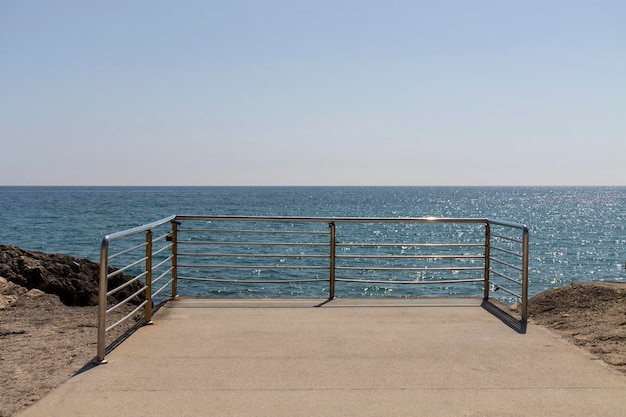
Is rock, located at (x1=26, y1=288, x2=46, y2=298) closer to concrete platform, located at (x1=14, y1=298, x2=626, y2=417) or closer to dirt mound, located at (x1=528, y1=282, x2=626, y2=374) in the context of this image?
concrete platform, located at (x1=14, y1=298, x2=626, y2=417)

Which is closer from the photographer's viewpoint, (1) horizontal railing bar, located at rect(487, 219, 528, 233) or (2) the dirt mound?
(2) the dirt mound

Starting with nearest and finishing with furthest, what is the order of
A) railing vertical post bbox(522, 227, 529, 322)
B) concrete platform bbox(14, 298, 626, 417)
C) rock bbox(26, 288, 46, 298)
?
concrete platform bbox(14, 298, 626, 417) → railing vertical post bbox(522, 227, 529, 322) → rock bbox(26, 288, 46, 298)

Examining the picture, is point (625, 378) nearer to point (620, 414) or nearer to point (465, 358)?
point (620, 414)

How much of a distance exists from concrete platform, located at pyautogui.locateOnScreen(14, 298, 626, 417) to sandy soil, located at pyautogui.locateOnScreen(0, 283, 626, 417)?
22 centimetres

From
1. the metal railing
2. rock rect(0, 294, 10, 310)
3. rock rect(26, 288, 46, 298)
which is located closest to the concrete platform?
the metal railing

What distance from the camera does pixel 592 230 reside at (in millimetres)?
58062

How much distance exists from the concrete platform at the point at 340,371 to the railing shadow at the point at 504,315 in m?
0.07

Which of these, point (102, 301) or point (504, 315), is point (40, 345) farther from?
point (504, 315)

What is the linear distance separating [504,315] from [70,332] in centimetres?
475

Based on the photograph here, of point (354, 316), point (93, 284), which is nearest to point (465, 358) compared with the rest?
point (354, 316)

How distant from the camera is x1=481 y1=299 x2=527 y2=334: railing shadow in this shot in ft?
23.7

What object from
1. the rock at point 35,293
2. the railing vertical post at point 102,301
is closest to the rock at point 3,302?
the rock at point 35,293

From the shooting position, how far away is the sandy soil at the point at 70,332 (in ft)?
17.4

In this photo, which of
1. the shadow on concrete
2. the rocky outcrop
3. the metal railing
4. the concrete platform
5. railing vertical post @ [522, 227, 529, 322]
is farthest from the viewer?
the rocky outcrop
